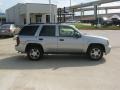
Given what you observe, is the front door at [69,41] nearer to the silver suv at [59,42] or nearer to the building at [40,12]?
the silver suv at [59,42]

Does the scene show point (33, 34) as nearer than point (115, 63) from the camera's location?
No

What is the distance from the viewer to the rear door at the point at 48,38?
559 inches

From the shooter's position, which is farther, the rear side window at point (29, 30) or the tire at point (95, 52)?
the rear side window at point (29, 30)

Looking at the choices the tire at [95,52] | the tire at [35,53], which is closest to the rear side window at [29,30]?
the tire at [35,53]

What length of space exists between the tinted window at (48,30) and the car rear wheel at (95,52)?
6.39 feet

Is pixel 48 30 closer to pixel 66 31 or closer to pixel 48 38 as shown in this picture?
pixel 48 38

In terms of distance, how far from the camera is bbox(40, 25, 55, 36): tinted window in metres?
14.4

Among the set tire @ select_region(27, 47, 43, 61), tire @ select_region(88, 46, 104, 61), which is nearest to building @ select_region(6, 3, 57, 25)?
tire @ select_region(27, 47, 43, 61)

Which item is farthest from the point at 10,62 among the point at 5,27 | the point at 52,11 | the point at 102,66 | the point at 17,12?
the point at 17,12

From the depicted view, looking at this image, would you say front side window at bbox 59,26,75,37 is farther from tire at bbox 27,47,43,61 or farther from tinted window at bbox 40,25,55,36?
tire at bbox 27,47,43,61

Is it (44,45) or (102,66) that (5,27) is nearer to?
(44,45)

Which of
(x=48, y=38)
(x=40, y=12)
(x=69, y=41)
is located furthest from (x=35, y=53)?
(x=40, y=12)

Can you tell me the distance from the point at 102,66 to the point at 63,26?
2.91 m

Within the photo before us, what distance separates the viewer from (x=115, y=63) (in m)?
13.3
